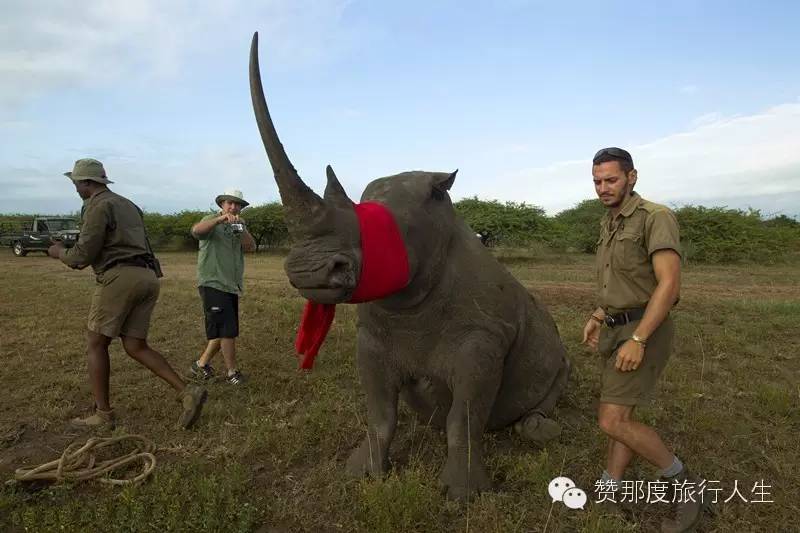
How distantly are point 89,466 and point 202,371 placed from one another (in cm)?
206

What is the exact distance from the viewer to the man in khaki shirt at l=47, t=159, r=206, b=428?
4.04 m

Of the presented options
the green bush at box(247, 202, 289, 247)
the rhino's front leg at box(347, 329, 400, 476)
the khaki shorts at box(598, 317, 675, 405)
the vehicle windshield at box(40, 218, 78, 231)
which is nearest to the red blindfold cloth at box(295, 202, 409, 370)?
the rhino's front leg at box(347, 329, 400, 476)

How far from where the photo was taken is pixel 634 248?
8.79 ft

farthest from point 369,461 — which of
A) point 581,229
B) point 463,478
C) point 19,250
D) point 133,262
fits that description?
point 19,250

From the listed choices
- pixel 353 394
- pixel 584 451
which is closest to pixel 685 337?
pixel 584 451

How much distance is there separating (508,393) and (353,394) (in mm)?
1695

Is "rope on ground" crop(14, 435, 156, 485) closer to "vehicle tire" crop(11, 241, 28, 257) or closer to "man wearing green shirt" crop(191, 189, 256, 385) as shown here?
"man wearing green shirt" crop(191, 189, 256, 385)

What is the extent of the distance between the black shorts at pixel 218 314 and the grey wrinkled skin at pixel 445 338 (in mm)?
2355

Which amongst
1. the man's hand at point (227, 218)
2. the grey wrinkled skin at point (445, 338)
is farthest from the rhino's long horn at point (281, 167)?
the man's hand at point (227, 218)

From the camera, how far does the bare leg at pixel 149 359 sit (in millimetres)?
4285

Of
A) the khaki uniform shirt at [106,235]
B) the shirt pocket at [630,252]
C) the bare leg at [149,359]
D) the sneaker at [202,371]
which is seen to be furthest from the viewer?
the sneaker at [202,371]

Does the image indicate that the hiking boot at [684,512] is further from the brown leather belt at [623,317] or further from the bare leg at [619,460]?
the brown leather belt at [623,317]

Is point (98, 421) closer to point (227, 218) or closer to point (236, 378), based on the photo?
point (236, 378)

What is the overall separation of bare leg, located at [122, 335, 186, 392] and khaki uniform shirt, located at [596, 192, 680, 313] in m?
3.36
